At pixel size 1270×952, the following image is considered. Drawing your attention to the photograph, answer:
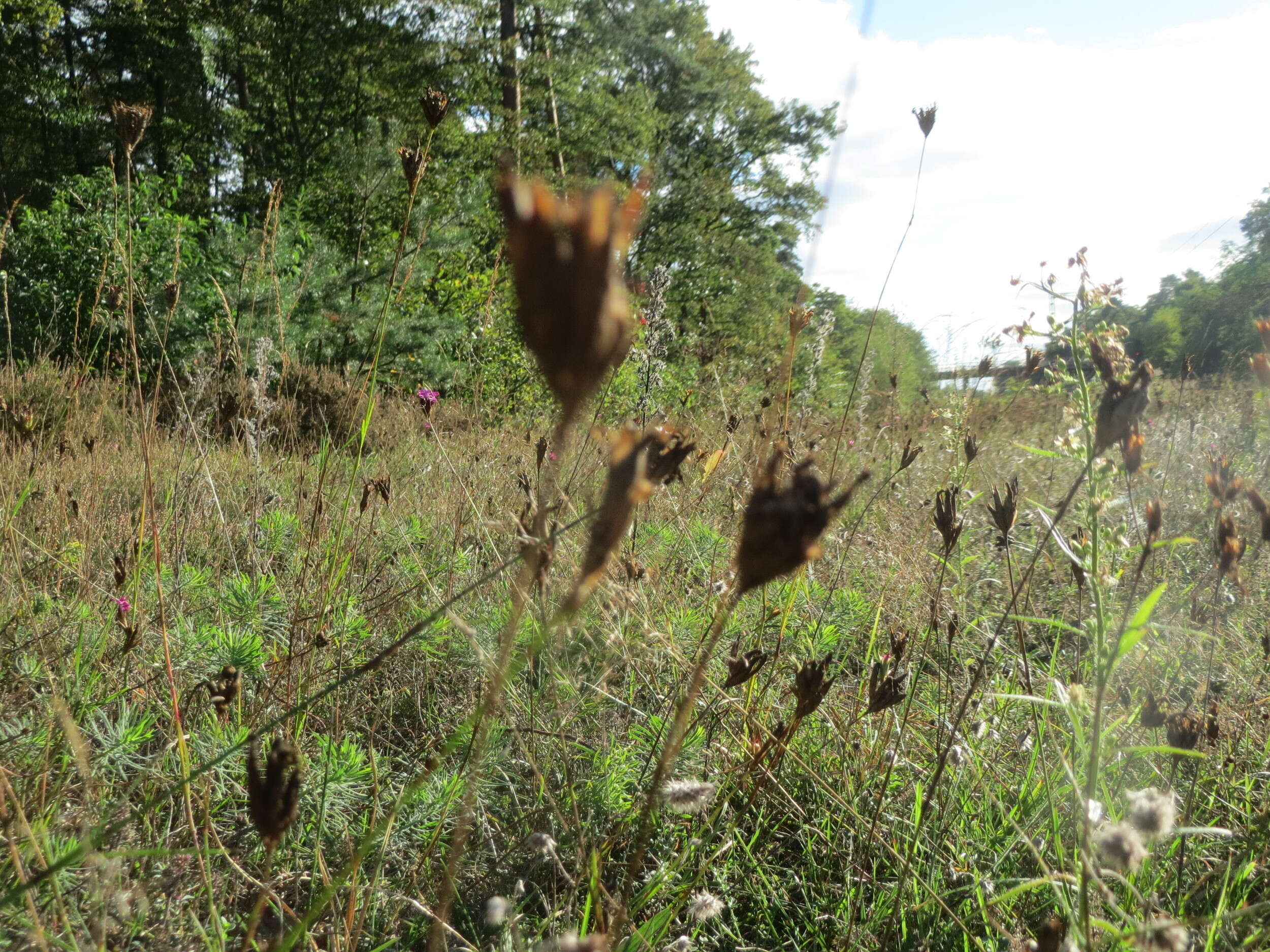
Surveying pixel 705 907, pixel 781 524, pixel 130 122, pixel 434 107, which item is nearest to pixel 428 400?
pixel 130 122

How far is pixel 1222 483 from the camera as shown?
157 cm

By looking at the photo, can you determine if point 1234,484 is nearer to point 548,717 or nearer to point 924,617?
point 924,617

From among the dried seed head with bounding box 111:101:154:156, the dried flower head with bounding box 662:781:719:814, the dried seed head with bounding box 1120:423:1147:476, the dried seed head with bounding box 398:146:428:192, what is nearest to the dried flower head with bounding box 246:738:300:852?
the dried flower head with bounding box 662:781:719:814

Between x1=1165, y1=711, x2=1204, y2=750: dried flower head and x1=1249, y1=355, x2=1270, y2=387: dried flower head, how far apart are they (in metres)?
0.82

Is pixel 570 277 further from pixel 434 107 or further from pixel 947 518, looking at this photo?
pixel 947 518

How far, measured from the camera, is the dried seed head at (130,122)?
1353 millimetres

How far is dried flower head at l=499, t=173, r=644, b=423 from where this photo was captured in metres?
0.36

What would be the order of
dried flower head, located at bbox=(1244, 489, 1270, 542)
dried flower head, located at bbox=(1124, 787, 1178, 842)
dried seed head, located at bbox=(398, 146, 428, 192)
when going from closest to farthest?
1. dried flower head, located at bbox=(1124, 787, 1178, 842)
2. dried seed head, located at bbox=(398, 146, 428, 192)
3. dried flower head, located at bbox=(1244, 489, 1270, 542)

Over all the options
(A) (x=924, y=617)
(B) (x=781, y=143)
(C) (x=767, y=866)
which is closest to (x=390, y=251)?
(A) (x=924, y=617)

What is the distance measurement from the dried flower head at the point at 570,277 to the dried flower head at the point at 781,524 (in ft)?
0.40

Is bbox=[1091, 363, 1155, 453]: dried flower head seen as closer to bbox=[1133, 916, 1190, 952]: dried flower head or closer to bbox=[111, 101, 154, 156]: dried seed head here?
bbox=[1133, 916, 1190, 952]: dried flower head

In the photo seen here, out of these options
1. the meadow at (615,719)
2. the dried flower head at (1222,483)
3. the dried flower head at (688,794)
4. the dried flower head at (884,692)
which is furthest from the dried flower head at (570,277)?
the dried flower head at (1222,483)

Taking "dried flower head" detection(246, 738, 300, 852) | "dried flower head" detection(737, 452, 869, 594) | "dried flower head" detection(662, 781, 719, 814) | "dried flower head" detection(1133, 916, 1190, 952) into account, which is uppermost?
"dried flower head" detection(737, 452, 869, 594)

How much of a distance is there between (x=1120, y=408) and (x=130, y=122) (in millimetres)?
1610
